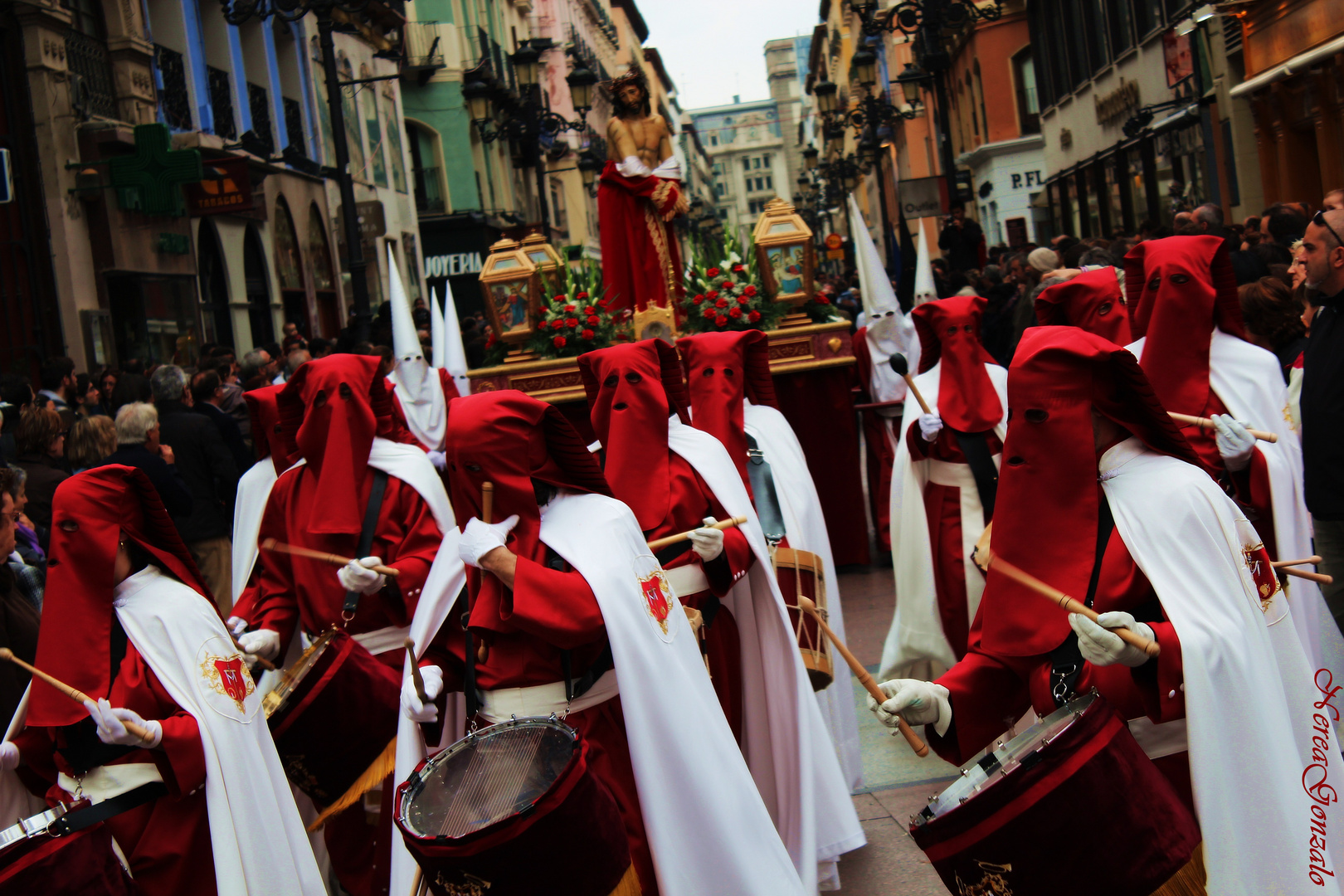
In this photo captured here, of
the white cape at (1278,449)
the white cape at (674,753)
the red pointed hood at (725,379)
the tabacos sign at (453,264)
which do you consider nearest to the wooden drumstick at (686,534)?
the white cape at (674,753)

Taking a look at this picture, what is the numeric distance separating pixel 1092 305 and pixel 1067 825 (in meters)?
3.63

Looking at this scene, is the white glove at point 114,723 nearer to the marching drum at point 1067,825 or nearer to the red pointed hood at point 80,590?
the red pointed hood at point 80,590

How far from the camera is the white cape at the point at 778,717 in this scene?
16.3 ft

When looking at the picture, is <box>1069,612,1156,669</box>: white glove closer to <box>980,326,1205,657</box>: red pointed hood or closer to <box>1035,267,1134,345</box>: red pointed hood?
<box>980,326,1205,657</box>: red pointed hood

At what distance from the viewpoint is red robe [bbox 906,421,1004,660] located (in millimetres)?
6559

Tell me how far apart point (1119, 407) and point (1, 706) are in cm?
434

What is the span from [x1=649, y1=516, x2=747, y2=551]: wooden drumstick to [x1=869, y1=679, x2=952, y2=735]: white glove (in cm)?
114

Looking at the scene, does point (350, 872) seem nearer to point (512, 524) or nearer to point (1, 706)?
point (1, 706)

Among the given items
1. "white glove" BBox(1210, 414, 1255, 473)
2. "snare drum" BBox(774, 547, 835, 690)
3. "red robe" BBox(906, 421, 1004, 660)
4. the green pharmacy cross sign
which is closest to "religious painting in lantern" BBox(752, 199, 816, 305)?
"red robe" BBox(906, 421, 1004, 660)

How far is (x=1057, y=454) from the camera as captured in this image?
3.29m

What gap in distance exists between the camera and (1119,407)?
3361 mm

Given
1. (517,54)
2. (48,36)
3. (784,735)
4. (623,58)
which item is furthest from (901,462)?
(623,58)

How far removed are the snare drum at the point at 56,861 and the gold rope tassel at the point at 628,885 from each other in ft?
4.45

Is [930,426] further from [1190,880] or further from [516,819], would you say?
[516,819]
